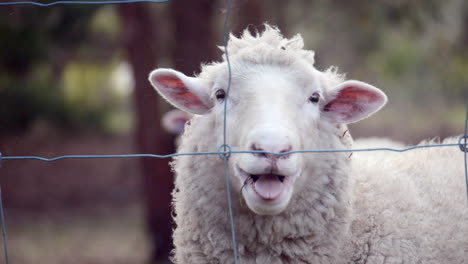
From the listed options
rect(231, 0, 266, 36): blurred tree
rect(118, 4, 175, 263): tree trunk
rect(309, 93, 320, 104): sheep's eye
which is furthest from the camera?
rect(118, 4, 175, 263): tree trunk

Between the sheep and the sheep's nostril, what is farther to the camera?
the sheep

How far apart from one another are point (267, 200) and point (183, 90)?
96 centimetres

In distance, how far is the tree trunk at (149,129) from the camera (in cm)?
801

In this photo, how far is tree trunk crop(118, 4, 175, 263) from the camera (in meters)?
8.01

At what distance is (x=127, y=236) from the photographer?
390 inches

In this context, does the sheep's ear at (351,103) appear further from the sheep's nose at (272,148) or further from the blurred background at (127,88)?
the sheep's nose at (272,148)

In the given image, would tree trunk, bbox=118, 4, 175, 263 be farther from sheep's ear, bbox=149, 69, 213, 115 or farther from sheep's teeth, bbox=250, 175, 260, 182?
sheep's teeth, bbox=250, 175, 260, 182

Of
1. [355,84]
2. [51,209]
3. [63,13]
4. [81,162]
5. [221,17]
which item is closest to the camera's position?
[355,84]

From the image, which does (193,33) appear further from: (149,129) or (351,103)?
(351,103)

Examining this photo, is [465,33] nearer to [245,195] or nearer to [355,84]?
[355,84]

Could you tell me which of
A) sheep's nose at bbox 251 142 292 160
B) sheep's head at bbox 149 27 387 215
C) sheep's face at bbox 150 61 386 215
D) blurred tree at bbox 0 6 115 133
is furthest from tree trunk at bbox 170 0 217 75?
sheep's nose at bbox 251 142 292 160

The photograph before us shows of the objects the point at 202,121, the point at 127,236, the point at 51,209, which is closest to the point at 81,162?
the point at 51,209

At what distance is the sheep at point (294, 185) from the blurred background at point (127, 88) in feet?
2.03

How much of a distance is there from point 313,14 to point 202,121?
336 inches
